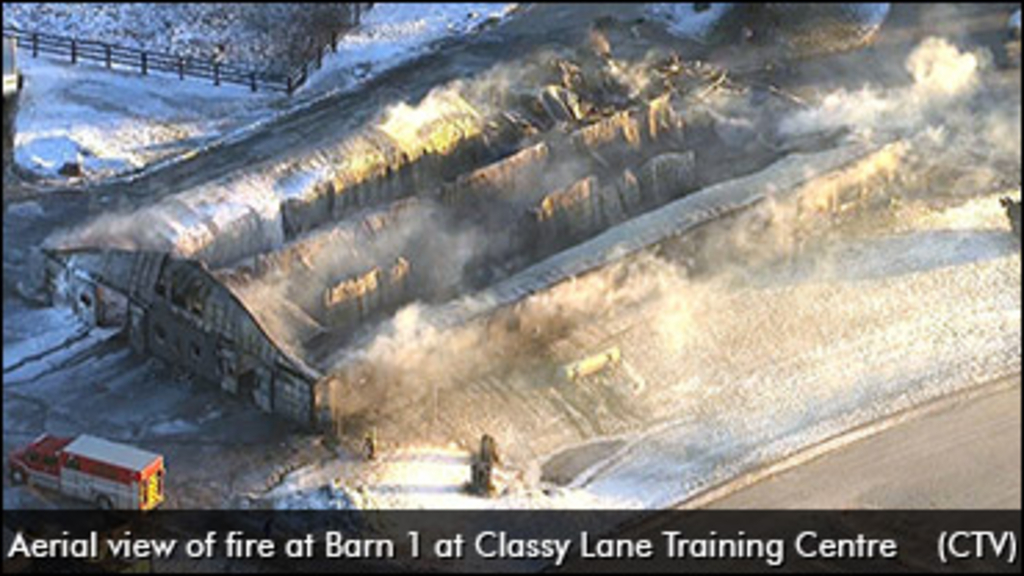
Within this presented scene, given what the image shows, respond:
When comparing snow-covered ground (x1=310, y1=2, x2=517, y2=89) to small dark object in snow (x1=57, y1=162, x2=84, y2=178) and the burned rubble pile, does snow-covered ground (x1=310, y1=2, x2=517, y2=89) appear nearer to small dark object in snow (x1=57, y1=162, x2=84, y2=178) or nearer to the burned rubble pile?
the burned rubble pile

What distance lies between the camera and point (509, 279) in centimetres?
3603

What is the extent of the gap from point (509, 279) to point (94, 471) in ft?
31.9

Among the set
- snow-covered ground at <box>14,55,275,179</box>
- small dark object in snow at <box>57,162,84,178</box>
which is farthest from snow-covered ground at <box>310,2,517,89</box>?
small dark object in snow at <box>57,162,84,178</box>

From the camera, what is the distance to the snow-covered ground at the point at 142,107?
42406 mm

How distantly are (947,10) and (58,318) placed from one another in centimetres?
2969

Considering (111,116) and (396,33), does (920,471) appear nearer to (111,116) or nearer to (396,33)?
(111,116)

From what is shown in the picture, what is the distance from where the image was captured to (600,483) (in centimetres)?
3219

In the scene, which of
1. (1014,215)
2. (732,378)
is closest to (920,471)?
(732,378)

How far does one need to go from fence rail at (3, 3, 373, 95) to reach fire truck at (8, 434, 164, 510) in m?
18.3

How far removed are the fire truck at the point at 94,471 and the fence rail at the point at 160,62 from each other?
18.3 meters

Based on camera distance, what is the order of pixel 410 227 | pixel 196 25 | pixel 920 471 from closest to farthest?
pixel 920 471 < pixel 410 227 < pixel 196 25

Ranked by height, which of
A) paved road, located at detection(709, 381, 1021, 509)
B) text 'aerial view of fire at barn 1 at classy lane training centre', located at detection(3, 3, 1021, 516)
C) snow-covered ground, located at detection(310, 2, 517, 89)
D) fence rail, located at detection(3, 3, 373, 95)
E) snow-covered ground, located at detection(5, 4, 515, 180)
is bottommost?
paved road, located at detection(709, 381, 1021, 509)

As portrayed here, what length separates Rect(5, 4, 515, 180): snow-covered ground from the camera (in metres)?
42.4

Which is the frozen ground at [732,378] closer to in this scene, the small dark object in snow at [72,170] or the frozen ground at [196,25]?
the small dark object in snow at [72,170]
